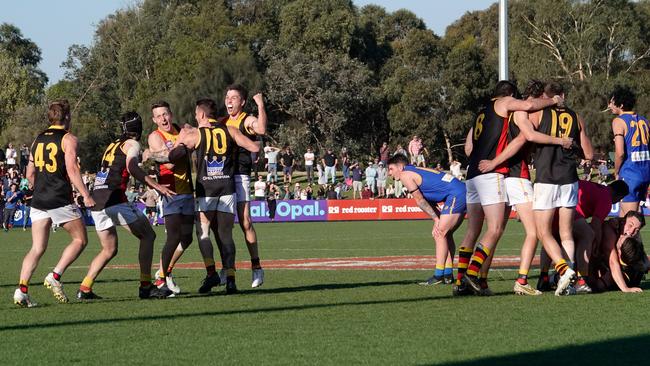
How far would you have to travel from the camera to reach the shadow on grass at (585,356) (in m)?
7.25

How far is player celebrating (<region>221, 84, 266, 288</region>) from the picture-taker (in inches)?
516

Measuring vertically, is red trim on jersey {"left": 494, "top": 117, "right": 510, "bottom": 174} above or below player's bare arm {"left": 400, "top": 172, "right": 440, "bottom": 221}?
above

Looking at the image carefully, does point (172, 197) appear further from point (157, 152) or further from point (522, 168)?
point (522, 168)

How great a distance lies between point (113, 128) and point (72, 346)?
282 feet

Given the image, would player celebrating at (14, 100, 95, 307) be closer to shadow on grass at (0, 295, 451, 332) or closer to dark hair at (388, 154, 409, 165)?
shadow on grass at (0, 295, 451, 332)

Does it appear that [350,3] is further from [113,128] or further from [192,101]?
[113,128]

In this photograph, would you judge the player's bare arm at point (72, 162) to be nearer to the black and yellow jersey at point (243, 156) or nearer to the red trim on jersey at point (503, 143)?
the black and yellow jersey at point (243, 156)

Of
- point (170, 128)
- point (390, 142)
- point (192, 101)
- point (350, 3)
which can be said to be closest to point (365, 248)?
point (170, 128)

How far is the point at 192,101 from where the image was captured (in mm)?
73312

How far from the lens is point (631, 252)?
1159 centimetres

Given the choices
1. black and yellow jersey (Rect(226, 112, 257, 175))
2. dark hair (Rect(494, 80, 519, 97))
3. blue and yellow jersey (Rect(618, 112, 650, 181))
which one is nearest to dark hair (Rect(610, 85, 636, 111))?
blue and yellow jersey (Rect(618, 112, 650, 181))

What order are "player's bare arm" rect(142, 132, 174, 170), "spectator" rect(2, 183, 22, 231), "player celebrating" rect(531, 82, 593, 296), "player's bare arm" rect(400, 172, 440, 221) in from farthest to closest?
"spectator" rect(2, 183, 22, 231)
"player's bare arm" rect(400, 172, 440, 221)
"player's bare arm" rect(142, 132, 174, 170)
"player celebrating" rect(531, 82, 593, 296)

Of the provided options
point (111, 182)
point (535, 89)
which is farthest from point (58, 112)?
point (535, 89)

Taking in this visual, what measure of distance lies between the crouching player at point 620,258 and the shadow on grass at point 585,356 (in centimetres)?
364
